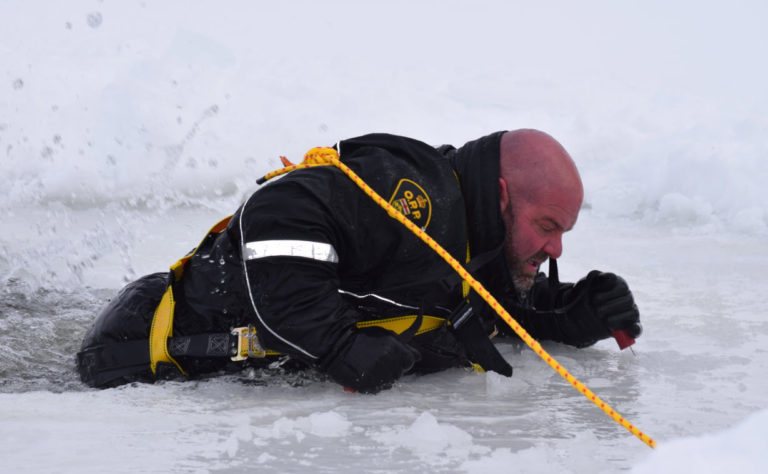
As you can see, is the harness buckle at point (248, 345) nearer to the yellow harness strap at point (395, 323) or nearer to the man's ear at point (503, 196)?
the yellow harness strap at point (395, 323)

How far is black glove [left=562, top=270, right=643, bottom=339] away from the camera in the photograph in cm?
248

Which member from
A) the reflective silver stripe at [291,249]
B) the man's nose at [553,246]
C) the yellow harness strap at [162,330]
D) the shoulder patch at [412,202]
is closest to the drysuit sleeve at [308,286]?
the reflective silver stripe at [291,249]

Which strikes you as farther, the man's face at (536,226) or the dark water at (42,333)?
the dark water at (42,333)

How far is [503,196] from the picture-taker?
2211 mm

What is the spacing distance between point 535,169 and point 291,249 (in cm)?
71

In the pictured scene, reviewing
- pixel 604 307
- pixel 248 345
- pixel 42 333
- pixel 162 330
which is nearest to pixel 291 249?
pixel 248 345

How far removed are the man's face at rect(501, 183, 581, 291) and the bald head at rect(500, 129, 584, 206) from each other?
0.06ft

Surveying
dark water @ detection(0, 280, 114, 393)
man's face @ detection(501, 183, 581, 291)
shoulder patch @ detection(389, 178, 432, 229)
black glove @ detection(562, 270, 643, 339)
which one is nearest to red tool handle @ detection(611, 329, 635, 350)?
black glove @ detection(562, 270, 643, 339)

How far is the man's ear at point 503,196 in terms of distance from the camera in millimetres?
2199

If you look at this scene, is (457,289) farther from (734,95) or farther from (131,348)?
(734,95)

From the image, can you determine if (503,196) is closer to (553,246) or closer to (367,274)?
(553,246)

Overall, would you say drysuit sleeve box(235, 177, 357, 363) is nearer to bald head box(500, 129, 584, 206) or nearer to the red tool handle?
bald head box(500, 129, 584, 206)

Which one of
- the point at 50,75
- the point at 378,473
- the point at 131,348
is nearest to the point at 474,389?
the point at 378,473

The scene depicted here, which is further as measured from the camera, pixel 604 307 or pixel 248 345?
pixel 604 307
